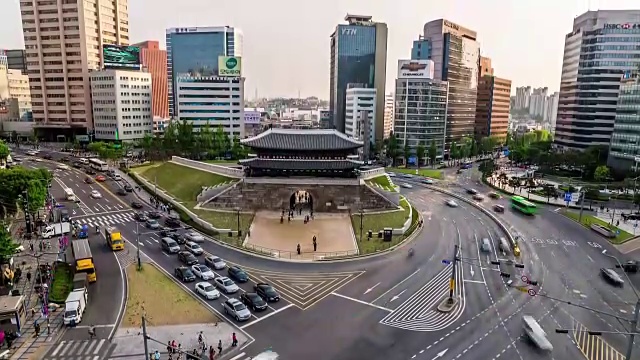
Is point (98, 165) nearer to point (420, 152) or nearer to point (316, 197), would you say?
point (316, 197)

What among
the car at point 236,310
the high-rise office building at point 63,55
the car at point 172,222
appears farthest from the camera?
the high-rise office building at point 63,55

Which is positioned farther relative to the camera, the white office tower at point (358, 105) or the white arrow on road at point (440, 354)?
the white office tower at point (358, 105)

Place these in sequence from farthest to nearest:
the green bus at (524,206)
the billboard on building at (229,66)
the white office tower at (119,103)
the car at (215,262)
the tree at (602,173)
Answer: the billboard on building at (229,66), the white office tower at (119,103), the tree at (602,173), the green bus at (524,206), the car at (215,262)

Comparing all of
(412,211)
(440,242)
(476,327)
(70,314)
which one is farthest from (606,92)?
(70,314)

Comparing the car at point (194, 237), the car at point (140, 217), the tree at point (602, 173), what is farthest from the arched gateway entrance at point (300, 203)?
the tree at point (602, 173)

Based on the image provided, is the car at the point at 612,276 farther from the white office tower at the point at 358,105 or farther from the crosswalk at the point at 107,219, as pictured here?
the white office tower at the point at 358,105

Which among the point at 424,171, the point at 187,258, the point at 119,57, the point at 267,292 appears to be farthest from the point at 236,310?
the point at 119,57

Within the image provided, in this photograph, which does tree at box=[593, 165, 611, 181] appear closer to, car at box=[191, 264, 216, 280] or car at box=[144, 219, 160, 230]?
A: car at box=[191, 264, 216, 280]
